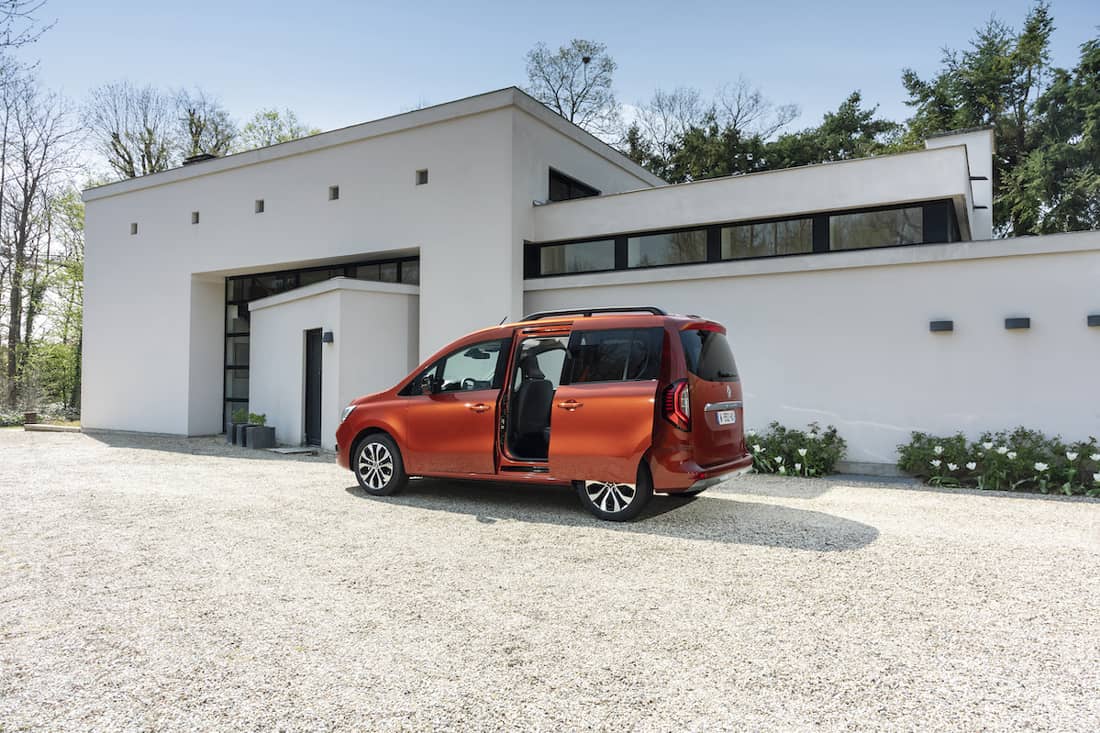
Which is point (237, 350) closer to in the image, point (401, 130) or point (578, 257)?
point (401, 130)

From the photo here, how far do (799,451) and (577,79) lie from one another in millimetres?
23470

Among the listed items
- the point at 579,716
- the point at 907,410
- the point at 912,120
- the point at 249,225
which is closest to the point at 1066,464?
the point at 907,410

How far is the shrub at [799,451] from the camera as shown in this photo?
368 inches

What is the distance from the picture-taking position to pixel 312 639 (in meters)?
3.44

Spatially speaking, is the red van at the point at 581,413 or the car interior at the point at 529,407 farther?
the car interior at the point at 529,407

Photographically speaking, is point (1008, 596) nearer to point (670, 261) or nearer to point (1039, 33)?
point (670, 261)

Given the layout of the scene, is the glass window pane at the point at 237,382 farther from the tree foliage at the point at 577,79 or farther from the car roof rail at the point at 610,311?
the tree foliage at the point at 577,79

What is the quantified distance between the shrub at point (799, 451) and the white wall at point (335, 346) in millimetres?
6360

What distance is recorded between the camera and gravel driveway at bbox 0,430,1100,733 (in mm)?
2734

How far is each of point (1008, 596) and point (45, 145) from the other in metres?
30.3

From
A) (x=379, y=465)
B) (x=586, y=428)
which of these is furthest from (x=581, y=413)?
(x=379, y=465)

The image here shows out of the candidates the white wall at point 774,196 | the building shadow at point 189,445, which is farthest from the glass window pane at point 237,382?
the white wall at point 774,196

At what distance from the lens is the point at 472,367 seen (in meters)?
6.95

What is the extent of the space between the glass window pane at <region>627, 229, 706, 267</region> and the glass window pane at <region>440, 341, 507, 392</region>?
16.4 feet
